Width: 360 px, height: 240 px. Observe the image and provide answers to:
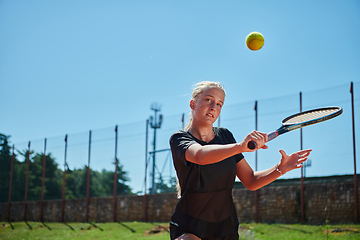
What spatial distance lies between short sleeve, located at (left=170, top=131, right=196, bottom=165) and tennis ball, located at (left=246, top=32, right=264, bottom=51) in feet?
11.6

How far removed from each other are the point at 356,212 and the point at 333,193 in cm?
100

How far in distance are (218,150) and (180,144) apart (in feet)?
1.43

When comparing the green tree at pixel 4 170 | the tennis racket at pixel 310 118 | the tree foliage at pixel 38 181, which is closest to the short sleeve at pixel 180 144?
the tennis racket at pixel 310 118

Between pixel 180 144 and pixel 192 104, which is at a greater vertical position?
pixel 192 104

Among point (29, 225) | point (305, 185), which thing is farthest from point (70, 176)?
point (305, 185)

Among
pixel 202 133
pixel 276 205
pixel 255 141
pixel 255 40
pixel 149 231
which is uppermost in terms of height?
pixel 255 40

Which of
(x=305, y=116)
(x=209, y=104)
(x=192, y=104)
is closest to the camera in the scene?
(x=209, y=104)

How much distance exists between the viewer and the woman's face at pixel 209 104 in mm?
2900

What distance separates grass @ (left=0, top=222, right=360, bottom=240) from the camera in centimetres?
1173

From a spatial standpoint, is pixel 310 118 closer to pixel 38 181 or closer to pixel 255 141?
pixel 255 141

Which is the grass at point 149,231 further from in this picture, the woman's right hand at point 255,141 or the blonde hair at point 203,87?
the woman's right hand at point 255,141

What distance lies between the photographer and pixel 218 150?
237 cm

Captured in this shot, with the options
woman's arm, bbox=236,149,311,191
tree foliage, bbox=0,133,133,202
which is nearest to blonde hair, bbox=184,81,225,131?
woman's arm, bbox=236,149,311,191

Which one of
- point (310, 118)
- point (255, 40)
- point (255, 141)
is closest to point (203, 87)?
point (255, 141)
